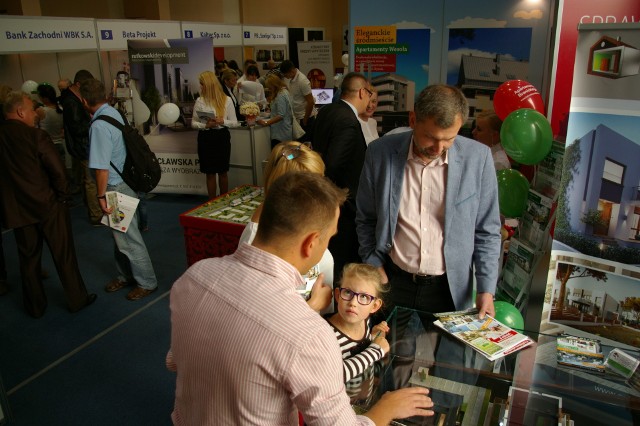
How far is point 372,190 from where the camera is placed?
89.7 inches

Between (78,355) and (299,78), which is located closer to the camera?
(78,355)

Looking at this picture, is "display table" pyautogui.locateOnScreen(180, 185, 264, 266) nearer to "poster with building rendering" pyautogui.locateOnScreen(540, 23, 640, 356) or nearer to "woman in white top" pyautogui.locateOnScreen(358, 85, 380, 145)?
"woman in white top" pyautogui.locateOnScreen(358, 85, 380, 145)

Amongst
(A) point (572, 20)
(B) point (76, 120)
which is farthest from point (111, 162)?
(A) point (572, 20)

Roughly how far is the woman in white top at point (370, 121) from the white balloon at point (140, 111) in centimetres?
345

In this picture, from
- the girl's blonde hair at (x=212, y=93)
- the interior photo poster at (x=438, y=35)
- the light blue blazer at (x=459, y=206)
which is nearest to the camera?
the light blue blazer at (x=459, y=206)

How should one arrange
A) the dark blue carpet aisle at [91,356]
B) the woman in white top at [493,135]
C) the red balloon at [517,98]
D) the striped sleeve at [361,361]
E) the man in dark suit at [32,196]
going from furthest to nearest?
the man in dark suit at [32,196]
the woman in white top at [493,135]
the dark blue carpet aisle at [91,356]
the red balloon at [517,98]
the striped sleeve at [361,361]

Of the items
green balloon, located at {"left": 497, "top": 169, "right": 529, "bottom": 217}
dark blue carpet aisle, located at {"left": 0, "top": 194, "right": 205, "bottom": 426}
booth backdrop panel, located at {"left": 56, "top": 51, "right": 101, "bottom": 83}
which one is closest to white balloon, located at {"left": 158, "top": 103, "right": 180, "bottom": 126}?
booth backdrop panel, located at {"left": 56, "top": 51, "right": 101, "bottom": 83}

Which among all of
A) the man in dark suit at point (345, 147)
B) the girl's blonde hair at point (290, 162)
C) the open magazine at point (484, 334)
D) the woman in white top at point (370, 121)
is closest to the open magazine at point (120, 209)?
the man in dark suit at point (345, 147)

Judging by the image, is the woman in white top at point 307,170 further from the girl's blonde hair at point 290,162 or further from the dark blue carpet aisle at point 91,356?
the dark blue carpet aisle at point 91,356

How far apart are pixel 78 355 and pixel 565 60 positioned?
11.9ft

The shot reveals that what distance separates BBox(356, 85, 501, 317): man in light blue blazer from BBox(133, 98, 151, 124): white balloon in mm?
5088

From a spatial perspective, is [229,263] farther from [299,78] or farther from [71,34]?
[299,78]

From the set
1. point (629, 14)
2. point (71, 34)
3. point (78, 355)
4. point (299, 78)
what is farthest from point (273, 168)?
point (299, 78)

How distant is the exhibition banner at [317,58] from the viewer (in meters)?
12.0
